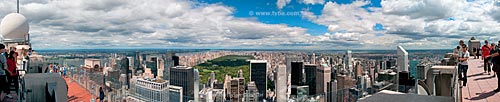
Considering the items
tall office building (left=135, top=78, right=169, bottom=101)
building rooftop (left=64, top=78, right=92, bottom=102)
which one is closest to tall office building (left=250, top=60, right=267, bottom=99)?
tall office building (left=135, top=78, right=169, bottom=101)

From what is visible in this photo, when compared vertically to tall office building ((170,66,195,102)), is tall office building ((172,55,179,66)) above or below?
above

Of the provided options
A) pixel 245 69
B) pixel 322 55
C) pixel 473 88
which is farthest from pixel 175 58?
pixel 473 88

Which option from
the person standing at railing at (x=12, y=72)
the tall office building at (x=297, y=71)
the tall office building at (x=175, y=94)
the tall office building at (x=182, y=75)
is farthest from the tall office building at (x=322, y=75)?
the person standing at railing at (x=12, y=72)

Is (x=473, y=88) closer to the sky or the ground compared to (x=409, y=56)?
closer to the ground

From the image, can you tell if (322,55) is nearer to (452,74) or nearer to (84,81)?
(452,74)

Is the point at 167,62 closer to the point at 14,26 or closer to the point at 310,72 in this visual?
the point at 310,72

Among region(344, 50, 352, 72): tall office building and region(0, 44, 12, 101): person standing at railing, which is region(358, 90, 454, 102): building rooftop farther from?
region(344, 50, 352, 72): tall office building

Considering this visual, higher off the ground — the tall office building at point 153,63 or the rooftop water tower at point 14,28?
the rooftop water tower at point 14,28

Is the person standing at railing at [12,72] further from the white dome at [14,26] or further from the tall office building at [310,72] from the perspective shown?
the white dome at [14,26]
